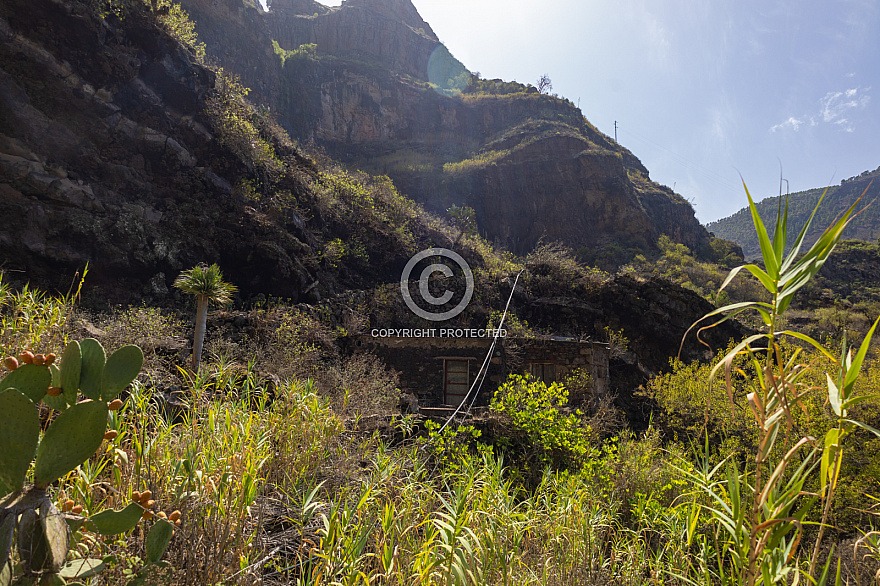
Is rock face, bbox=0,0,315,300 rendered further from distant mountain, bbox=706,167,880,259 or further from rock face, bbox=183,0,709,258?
distant mountain, bbox=706,167,880,259

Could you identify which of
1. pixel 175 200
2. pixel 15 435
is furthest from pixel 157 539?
pixel 175 200

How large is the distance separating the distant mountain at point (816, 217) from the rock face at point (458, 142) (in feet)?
33.8

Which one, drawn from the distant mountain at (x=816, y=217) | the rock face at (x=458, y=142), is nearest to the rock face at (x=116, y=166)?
the rock face at (x=458, y=142)

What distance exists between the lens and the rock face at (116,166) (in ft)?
31.9

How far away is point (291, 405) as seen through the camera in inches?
159

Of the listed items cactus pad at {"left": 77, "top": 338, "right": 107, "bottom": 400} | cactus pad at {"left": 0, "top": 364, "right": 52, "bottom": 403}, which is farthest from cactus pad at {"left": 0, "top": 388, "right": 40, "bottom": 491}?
cactus pad at {"left": 77, "top": 338, "right": 107, "bottom": 400}

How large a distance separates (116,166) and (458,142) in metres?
33.3

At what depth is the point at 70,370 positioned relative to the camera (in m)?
1.74

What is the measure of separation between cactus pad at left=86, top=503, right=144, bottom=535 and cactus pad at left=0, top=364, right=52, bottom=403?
537 mm

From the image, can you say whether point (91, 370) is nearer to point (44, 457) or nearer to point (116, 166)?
point (44, 457)

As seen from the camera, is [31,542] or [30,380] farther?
[30,380]

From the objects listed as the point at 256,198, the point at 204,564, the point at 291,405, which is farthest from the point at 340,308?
the point at 204,564

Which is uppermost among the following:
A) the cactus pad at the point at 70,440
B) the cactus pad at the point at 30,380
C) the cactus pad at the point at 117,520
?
the cactus pad at the point at 30,380

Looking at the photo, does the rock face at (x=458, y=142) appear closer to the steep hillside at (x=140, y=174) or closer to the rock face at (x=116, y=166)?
the steep hillside at (x=140, y=174)
